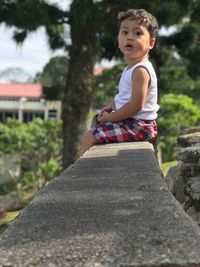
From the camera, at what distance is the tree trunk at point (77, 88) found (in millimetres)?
10078

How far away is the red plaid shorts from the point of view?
10.5 ft

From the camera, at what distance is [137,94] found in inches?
120

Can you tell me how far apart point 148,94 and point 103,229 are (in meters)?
1.96

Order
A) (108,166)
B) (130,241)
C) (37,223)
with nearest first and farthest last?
(130,241) → (37,223) → (108,166)

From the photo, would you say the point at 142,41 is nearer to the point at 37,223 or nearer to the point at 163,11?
the point at 37,223

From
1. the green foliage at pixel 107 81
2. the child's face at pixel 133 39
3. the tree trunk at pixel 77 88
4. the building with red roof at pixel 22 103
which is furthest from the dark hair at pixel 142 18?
the building with red roof at pixel 22 103

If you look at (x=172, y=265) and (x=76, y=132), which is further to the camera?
(x=76, y=132)

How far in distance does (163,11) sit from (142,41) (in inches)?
241

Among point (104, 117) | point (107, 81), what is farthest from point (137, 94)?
point (107, 81)

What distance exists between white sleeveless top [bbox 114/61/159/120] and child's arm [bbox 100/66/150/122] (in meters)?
0.05

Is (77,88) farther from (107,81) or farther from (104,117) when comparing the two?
(107,81)

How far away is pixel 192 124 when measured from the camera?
21.5 metres

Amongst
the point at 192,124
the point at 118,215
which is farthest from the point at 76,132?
the point at 192,124

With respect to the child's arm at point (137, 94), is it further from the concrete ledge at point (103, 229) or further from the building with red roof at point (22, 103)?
the building with red roof at point (22, 103)
